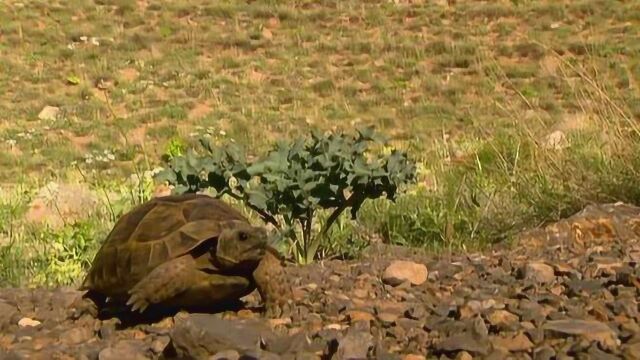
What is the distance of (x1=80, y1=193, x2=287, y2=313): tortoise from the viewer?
11.3 feet

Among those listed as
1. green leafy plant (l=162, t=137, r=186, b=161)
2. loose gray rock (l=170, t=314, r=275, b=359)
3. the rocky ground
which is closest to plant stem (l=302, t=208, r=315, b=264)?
the rocky ground

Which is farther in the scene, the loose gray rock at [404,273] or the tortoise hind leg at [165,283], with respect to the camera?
the loose gray rock at [404,273]

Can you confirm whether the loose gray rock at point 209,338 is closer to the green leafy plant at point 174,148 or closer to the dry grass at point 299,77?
the dry grass at point 299,77

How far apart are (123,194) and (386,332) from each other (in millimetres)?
4889

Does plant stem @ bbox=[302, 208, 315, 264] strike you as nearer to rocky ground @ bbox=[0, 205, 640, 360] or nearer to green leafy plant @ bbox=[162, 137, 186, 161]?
rocky ground @ bbox=[0, 205, 640, 360]

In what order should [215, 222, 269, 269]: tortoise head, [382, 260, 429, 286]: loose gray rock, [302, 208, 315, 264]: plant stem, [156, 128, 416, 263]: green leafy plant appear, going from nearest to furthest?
[215, 222, 269, 269]: tortoise head → [382, 260, 429, 286]: loose gray rock → [156, 128, 416, 263]: green leafy plant → [302, 208, 315, 264]: plant stem

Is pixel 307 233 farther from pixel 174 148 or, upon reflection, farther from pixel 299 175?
pixel 174 148

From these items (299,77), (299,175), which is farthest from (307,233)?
(299,77)

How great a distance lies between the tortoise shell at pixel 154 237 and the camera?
11.6 ft

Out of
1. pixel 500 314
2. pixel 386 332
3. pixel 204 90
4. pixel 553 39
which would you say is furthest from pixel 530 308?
pixel 553 39

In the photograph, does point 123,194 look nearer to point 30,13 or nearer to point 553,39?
point 553,39

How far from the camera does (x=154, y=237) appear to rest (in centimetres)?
363

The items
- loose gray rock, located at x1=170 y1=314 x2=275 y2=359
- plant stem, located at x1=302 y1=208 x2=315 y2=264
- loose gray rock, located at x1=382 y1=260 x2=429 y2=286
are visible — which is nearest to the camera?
loose gray rock, located at x1=170 y1=314 x2=275 y2=359

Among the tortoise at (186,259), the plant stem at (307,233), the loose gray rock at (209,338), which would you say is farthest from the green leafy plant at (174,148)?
the loose gray rock at (209,338)
